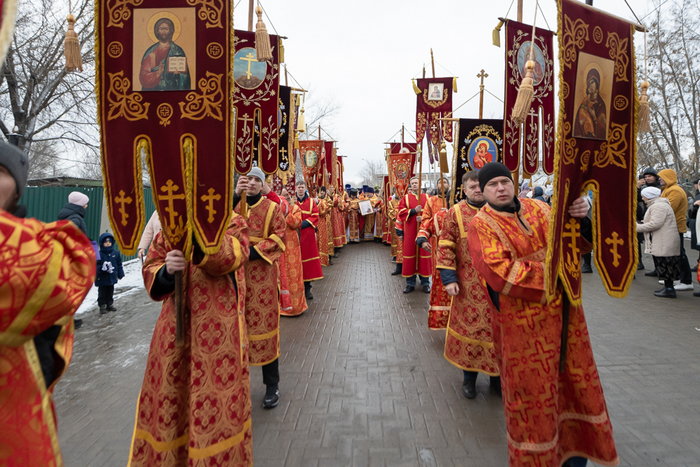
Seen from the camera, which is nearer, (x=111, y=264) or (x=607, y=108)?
(x=607, y=108)

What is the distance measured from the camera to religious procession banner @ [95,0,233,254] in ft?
7.05

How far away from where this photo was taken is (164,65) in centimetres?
217

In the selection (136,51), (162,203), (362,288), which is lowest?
(362,288)

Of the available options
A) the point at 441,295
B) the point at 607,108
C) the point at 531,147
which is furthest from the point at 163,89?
the point at 531,147

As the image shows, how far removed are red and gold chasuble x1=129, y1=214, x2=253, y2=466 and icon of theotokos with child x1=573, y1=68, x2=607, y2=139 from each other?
198 cm

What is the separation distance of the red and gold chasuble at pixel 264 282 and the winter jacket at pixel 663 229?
6909mm

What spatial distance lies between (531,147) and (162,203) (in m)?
4.62

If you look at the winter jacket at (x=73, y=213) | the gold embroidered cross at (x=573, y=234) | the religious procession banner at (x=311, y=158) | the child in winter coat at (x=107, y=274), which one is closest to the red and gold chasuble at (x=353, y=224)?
the religious procession banner at (x=311, y=158)

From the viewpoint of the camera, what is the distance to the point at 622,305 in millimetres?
7465

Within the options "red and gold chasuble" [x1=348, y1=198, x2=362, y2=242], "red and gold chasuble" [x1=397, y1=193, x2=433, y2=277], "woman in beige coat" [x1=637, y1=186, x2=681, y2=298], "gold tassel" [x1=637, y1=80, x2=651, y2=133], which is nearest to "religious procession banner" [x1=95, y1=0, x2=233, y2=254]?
"gold tassel" [x1=637, y1=80, x2=651, y2=133]

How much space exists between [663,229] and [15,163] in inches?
366

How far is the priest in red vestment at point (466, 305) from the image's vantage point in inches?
157

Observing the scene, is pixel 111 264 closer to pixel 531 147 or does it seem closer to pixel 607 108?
pixel 531 147

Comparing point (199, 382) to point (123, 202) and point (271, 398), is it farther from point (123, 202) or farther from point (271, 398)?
point (271, 398)
